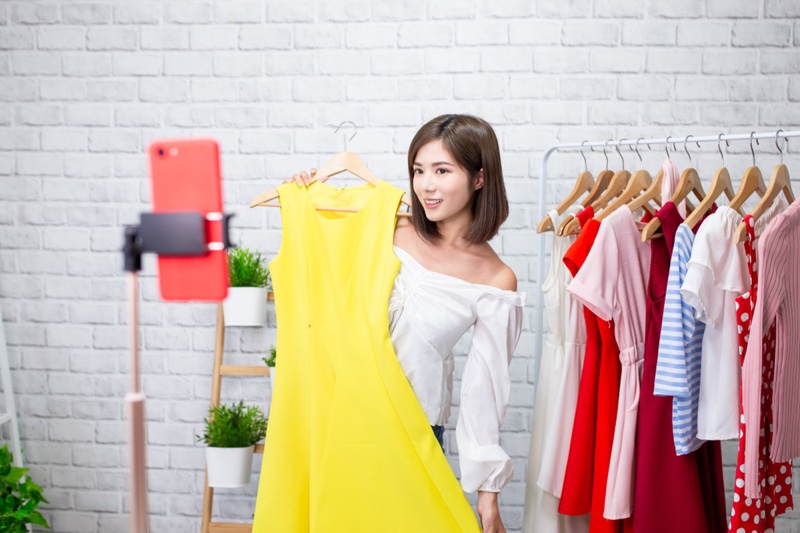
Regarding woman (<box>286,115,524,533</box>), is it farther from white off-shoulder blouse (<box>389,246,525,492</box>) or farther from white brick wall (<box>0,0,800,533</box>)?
white brick wall (<box>0,0,800,533</box>)

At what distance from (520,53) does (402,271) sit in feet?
3.61

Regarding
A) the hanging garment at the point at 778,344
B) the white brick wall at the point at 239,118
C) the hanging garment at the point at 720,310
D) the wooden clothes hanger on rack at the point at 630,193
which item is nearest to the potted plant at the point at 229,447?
the white brick wall at the point at 239,118

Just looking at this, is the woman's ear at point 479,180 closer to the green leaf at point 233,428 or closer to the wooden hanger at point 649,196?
the wooden hanger at point 649,196

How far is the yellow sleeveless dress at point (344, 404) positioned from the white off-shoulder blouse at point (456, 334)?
0.06 metres

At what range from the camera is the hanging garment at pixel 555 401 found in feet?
6.50

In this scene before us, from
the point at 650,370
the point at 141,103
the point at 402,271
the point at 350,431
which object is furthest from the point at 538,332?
the point at 141,103

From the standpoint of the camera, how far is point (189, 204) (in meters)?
0.83

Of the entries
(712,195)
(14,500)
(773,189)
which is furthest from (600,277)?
(14,500)

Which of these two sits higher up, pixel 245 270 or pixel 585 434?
pixel 245 270

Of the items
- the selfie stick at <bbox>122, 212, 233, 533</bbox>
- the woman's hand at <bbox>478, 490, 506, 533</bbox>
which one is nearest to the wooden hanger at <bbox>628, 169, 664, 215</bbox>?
the woman's hand at <bbox>478, 490, 506, 533</bbox>

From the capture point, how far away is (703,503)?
1847 millimetres

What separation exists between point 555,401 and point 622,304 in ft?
1.17

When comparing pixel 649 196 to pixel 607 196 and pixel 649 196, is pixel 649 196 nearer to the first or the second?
pixel 649 196

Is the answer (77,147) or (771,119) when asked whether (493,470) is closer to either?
(771,119)
